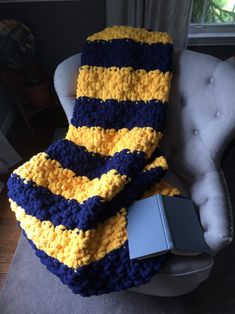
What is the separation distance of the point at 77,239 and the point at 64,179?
26 centimetres

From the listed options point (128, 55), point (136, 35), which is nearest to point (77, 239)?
point (128, 55)

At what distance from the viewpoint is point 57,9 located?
1508 millimetres

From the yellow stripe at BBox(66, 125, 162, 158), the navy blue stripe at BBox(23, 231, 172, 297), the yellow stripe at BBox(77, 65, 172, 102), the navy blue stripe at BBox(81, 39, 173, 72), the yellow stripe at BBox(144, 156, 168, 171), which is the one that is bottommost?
the navy blue stripe at BBox(23, 231, 172, 297)


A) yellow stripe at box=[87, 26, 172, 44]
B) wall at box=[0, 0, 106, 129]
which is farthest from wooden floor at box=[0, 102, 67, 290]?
yellow stripe at box=[87, 26, 172, 44]

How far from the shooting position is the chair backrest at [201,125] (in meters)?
0.90

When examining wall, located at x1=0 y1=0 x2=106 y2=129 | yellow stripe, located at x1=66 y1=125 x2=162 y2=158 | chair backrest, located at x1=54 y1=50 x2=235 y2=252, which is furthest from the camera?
wall, located at x1=0 y1=0 x2=106 y2=129

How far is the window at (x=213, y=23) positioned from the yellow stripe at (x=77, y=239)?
1.17m

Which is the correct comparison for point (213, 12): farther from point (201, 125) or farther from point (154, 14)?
point (201, 125)

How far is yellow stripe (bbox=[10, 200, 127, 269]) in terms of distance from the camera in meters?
0.85

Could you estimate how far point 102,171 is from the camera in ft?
3.43

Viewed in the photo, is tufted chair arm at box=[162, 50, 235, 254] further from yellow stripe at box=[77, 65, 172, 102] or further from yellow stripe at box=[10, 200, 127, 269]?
yellow stripe at box=[10, 200, 127, 269]

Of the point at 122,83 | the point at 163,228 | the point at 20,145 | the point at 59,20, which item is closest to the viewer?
the point at 163,228

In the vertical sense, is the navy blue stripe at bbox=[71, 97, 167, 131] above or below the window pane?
below

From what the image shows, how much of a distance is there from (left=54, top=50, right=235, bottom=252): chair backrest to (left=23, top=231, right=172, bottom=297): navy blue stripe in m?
0.21
